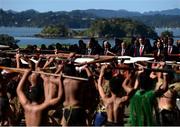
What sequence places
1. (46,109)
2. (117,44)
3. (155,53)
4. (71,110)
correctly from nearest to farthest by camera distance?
(46,109)
(71,110)
(155,53)
(117,44)

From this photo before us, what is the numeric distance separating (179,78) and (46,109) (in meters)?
7.35

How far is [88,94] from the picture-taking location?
1276 centimetres

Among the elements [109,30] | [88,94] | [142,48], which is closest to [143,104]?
[88,94]

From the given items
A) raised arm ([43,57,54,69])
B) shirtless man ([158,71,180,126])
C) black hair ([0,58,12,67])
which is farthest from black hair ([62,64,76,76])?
black hair ([0,58,12,67])

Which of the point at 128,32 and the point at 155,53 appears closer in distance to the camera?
the point at 155,53

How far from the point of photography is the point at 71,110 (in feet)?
37.5

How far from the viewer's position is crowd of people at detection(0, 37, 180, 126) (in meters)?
10.0

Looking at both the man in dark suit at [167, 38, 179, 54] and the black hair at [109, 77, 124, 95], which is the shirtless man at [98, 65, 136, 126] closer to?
the black hair at [109, 77, 124, 95]

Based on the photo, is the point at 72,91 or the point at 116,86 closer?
the point at 116,86

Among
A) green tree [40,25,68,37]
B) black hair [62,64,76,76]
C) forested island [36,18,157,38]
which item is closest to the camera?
black hair [62,64,76,76]

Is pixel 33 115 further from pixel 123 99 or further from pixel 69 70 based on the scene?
pixel 69 70

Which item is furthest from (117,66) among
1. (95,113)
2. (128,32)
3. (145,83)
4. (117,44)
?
(128,32)

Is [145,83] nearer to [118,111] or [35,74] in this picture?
[118,111]

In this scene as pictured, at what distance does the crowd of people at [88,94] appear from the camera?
10023mm
